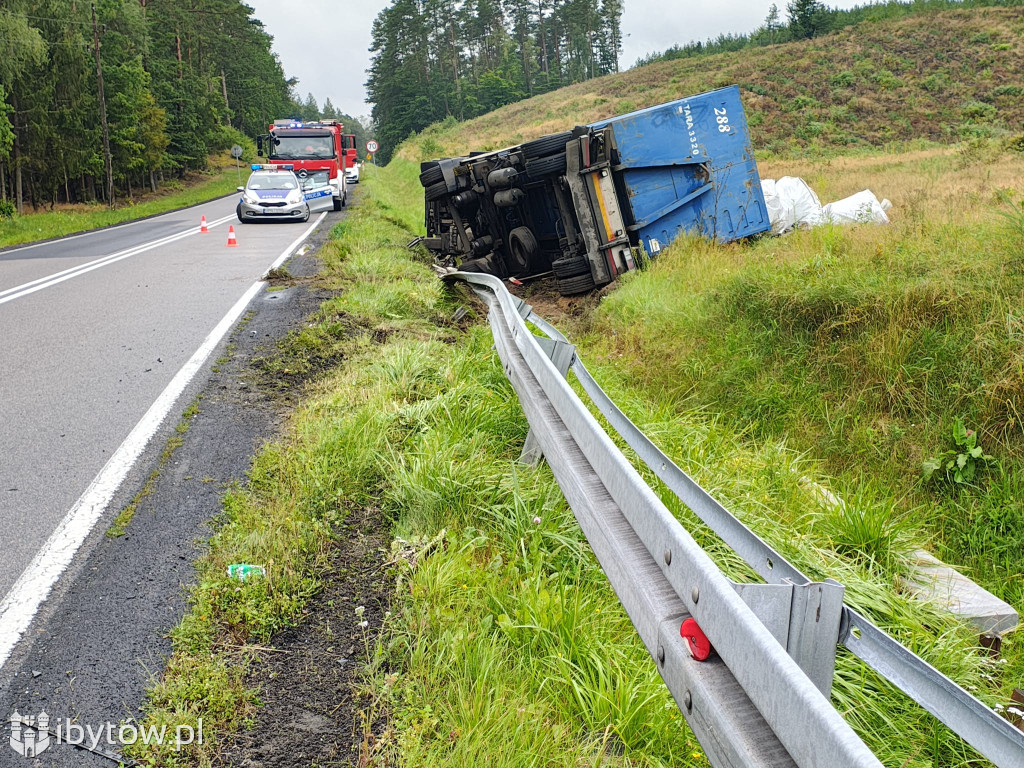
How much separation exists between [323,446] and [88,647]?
1.76 m

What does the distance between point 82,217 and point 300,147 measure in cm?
807

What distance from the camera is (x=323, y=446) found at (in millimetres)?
4363

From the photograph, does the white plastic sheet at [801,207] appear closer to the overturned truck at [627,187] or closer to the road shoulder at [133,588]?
the overturned truck at [627,187]

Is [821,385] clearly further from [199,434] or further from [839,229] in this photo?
[199,434]

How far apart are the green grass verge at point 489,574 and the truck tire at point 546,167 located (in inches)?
173

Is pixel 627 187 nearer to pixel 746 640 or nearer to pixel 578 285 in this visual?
pixel 578 285

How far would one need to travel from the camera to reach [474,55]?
102 meters

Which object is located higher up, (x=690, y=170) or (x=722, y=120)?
(x=722, y=120)

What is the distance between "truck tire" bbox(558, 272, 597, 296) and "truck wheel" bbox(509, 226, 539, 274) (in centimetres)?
105

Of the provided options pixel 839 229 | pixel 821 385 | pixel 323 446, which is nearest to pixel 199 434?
pixel 323 446

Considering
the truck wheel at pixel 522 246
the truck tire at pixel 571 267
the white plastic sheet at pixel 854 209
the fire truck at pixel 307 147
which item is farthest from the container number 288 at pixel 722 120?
the fire truck at pixel 307 147

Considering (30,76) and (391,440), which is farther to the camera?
(30,76)

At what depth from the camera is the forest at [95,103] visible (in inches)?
1335

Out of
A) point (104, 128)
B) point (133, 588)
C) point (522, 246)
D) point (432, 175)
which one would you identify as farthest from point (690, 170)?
point (104, 128)
